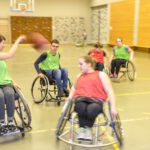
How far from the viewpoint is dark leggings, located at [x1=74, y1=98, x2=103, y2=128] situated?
2.83m

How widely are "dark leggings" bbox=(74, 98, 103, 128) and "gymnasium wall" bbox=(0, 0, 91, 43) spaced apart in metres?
18.3

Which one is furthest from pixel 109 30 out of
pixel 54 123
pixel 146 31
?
pixel 54 123

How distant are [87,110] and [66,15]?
19.0 meters

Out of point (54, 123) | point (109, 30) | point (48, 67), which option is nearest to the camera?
point (54, 123)

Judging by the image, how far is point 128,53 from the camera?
695 cm

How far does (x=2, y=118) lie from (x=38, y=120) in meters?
0.85

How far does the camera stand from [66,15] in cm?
2134

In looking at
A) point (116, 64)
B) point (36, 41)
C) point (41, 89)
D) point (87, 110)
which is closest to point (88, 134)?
point (87, 110)

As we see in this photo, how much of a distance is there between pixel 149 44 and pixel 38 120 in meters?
10.8

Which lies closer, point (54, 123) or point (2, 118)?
point (2, 118)

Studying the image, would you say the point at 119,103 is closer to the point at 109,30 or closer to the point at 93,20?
the point at 109,30

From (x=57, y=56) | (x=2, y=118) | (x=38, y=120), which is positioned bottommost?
(x=38, y=120)

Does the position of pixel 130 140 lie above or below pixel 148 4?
below

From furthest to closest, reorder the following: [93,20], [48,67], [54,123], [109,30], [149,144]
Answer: [93,20], [109,30], [48,67], [54,123], [149,144]
